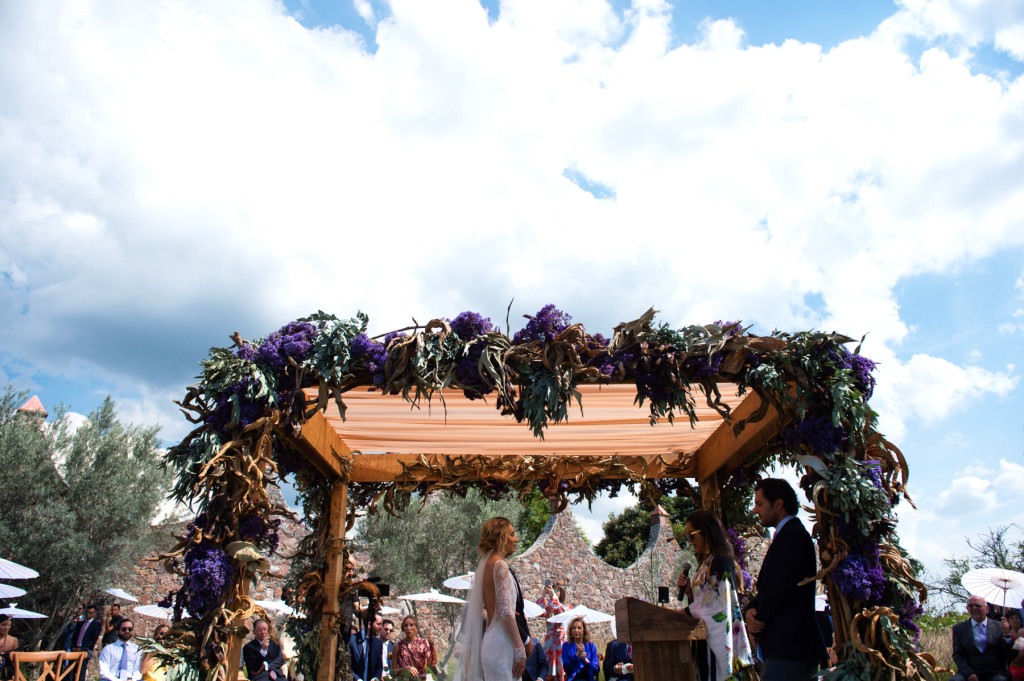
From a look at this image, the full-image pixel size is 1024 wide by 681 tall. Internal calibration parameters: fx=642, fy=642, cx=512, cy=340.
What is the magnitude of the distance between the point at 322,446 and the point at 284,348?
2.07 m

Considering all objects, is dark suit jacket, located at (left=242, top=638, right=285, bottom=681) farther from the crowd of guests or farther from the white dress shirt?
the white dress shirt

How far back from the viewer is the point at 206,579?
2.75m

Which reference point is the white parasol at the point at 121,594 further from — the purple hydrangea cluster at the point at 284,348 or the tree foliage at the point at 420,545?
the purple hydrangea cluster at the point at 284,348

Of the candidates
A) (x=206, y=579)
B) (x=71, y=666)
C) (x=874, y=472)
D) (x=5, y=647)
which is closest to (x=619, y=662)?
(x=874, y=472)

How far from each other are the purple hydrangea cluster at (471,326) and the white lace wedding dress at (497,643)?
1.45 metres

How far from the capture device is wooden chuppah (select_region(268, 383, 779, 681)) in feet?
16.4

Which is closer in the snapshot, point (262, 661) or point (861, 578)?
point (861, 578)

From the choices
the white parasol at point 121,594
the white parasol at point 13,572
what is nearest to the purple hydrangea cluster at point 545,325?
the white parasol at point 13,572

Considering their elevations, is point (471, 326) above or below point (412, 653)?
above

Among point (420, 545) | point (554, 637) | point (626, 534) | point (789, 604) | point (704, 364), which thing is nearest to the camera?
point (789, 604)

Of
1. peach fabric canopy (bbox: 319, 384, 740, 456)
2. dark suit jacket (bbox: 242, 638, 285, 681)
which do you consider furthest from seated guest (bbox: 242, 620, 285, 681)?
peach fabric canopy (bbox: 319, 384, 740, 456)

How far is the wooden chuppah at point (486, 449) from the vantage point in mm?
5000

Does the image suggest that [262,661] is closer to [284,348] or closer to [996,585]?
[284,348]

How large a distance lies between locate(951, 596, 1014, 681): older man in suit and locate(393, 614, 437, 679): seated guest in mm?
4731
